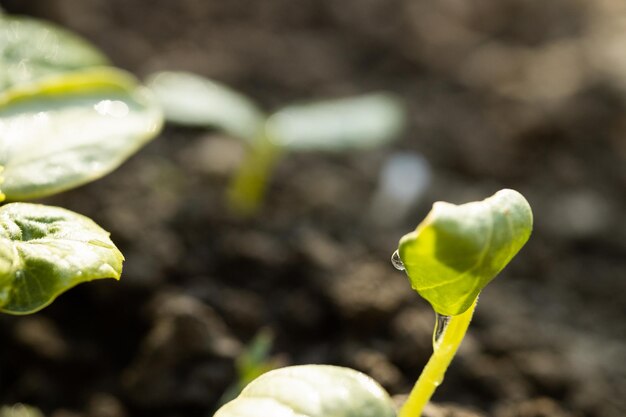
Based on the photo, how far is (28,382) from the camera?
1.38 meters

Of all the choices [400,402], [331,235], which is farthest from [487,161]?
[400,402]

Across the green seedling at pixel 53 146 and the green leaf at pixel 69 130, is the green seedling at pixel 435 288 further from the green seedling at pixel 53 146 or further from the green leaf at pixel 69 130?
the green leaf at pixel 69 130

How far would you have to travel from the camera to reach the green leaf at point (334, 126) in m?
1.91

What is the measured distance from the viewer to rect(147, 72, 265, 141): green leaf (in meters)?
1.88

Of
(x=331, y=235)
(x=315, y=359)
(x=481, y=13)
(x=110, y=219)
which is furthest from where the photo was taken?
(x=481, y=13)

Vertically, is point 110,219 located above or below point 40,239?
above

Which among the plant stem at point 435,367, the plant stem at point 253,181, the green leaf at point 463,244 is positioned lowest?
the plant stem at point 435,367

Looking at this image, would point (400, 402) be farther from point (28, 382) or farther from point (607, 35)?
point (607, 35)

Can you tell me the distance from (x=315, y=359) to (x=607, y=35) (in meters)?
1.84

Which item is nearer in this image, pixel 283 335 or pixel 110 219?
pixel 283 335

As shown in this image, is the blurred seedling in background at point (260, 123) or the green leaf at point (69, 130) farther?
the blurred seedling in background at point (260, 123)

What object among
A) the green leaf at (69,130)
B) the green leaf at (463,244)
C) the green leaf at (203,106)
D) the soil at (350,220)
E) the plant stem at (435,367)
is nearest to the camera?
the green leaf at (463,244)

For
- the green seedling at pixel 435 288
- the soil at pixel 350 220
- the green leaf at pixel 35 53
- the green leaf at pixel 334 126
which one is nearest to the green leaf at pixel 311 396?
the green seedling at pixel 435 288

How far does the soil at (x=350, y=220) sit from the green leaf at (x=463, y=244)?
1.25 ft
